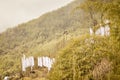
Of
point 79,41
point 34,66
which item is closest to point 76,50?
point 79,41

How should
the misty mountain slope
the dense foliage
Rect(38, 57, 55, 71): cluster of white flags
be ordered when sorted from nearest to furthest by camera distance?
the dense foliage, Rect(38, 57, 55, 71): cluster of white flags, the misty mountain slope

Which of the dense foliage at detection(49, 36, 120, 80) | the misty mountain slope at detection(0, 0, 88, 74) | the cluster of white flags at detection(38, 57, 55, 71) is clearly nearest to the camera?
the dense foliage at detection(49, 36, 120, 80)

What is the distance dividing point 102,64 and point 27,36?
3692 cm

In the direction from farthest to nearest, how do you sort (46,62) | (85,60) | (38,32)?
(38,32) → (46,62) → (85,60)

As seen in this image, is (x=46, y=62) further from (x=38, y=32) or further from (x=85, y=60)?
(x=38, y=32)

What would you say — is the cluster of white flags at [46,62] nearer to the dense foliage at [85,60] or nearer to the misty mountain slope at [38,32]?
the dense foliage at [85,60]

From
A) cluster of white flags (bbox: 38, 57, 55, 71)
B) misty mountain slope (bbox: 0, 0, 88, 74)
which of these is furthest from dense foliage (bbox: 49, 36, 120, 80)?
misty mountain slope (bbox: 0, 0, 88, 74)

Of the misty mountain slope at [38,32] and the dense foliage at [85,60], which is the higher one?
the misty mountain slope at [38,32]

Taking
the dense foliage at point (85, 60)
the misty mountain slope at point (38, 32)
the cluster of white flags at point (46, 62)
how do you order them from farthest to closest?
the misty mountain slope at point (38, 32)
the cluster of white flags at point (46, 62)
the dense foliage at point (85, 60)

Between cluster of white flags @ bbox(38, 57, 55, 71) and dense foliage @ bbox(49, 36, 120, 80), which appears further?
cluster of white flags @ bbox(38, 57, 55, 71)

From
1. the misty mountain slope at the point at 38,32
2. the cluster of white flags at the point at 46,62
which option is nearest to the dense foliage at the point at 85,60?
the cluster of white flags at the point at 46,62

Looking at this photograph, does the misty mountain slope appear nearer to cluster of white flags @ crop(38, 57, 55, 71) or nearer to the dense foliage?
cluster of white flags @ crop(38, 57, 55, 71)

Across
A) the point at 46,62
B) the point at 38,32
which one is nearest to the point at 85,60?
the point at 46,62

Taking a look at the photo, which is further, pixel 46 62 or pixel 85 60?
pixel 46 62
